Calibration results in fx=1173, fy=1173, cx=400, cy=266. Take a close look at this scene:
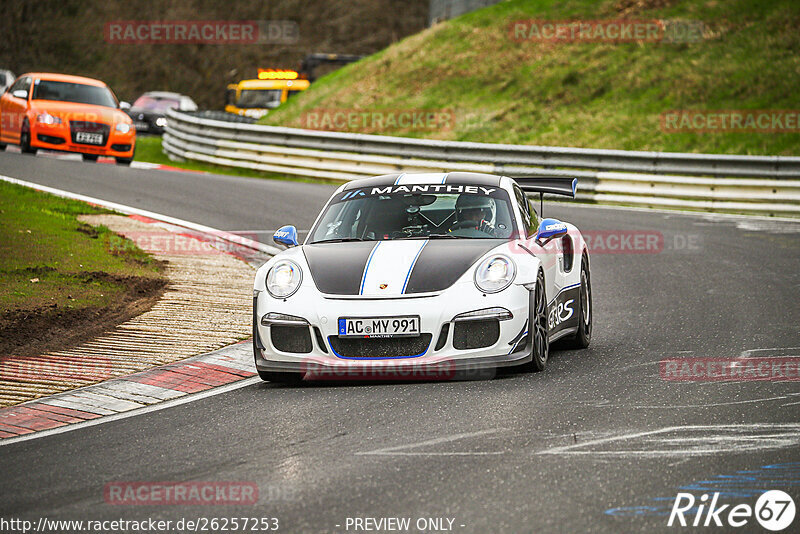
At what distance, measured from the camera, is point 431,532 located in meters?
4.44

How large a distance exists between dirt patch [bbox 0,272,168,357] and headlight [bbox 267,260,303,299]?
6.37 feet

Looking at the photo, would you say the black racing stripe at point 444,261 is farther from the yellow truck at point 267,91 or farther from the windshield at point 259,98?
the windshield at point 259,98

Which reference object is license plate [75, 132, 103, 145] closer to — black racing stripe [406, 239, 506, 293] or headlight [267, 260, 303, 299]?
headlight [267, 260, 303, 299]

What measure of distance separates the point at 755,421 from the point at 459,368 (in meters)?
1.87

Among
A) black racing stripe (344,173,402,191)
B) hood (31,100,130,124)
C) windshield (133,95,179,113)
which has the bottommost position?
black racing stripe (344,173,402,191)

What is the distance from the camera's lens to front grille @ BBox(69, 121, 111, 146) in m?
23.3

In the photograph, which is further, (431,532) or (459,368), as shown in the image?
(459,368)

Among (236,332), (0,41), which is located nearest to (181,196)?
(236,332)

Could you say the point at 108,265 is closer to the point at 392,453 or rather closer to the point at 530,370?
the point at 530,370

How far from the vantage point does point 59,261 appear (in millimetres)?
11609
